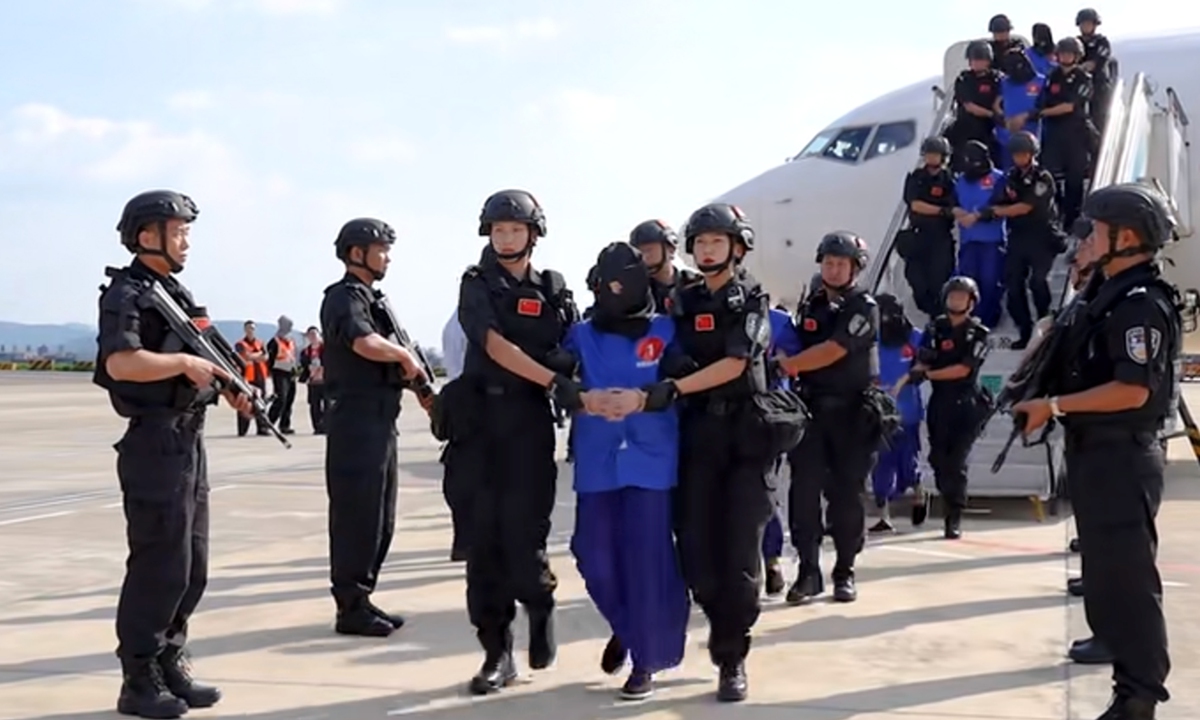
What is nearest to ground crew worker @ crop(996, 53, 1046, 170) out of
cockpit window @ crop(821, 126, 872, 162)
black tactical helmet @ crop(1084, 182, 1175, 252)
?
cockpit window @ crop(821, 126, 872, 162)

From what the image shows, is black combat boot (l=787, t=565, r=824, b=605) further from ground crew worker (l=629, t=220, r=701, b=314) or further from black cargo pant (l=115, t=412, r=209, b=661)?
black cargo pant (l=115, t=412, r=209, b=661)

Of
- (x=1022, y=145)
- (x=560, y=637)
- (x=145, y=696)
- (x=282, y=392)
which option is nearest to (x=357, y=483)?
(x=560, y=637)

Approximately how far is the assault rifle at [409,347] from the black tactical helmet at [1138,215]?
2837mm

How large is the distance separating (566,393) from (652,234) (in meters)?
1.08

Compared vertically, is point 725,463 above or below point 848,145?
A: below

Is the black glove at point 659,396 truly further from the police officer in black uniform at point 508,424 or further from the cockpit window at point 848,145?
the cockpit window at point 848,145

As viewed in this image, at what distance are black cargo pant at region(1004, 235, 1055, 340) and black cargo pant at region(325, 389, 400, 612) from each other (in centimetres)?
600

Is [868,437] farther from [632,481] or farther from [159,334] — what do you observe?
[159,334]

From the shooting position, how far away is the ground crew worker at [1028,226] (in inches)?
410

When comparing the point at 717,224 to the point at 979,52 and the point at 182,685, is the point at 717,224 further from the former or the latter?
the point at 979,52

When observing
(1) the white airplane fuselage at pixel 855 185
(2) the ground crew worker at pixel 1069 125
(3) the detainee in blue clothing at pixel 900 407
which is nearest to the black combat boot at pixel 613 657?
(3) the detainee in blue clothing at pixel 900 407

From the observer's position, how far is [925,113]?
14680 millimetres

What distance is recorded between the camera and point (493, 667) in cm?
531

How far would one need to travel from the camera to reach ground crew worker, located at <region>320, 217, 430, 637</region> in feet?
20.6
